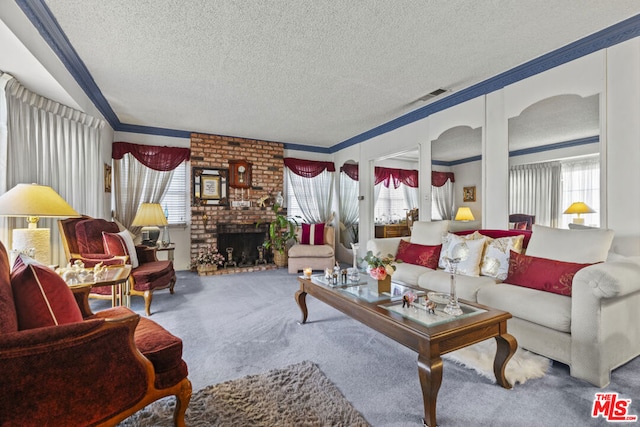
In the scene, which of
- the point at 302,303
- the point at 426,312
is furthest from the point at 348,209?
the point at 426,312

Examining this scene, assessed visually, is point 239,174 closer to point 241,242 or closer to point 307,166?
point 241,242

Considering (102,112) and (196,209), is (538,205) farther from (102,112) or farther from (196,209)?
(102,112)

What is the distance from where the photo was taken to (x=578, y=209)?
2.88m

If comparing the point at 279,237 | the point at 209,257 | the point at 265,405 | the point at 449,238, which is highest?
the point at 449,238

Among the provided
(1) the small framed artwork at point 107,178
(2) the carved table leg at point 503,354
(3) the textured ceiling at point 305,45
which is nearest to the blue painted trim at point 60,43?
(3) the textured ceiling at point 305,45

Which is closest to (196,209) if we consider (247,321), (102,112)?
(102,112)

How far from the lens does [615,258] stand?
2.36 meters

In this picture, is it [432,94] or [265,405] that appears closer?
[265,405]

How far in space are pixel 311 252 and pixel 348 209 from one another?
1705 millimetres

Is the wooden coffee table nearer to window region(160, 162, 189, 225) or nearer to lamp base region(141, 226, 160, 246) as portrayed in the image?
lamp base region(141, 226, 160, 246)

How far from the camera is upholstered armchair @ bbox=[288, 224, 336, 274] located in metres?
5.34

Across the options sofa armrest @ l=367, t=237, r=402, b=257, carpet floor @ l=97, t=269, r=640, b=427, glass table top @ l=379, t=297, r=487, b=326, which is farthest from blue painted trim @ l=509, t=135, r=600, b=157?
glass table top @ l=379, t=297, r=487, b=326

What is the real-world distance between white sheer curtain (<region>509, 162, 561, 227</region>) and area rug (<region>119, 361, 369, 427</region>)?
2.76 meters

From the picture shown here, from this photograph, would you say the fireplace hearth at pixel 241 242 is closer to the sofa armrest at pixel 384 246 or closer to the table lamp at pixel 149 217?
the table lamp at pixel 149 217
